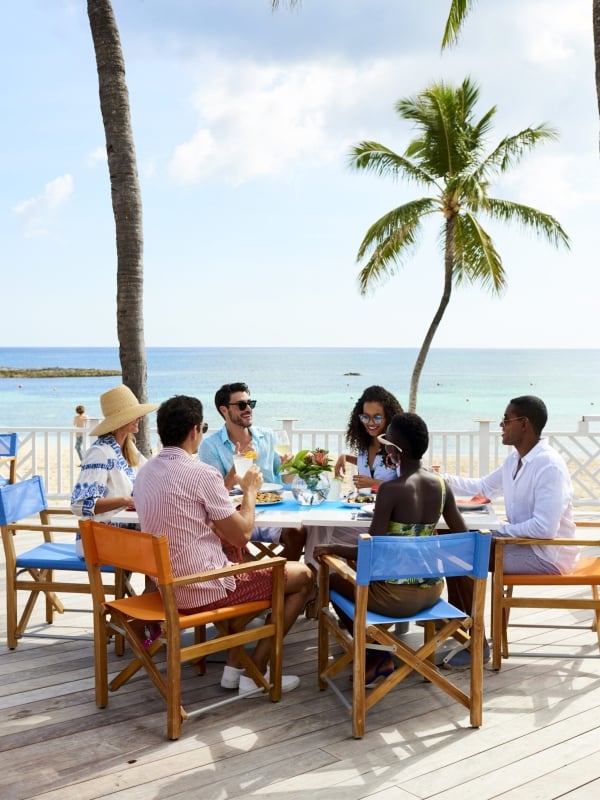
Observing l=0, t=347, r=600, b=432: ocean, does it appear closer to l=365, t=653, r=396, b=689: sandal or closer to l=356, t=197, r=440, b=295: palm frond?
l=356, t=197, r=440, b=295: palm frond

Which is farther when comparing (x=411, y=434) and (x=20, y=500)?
(x=20, y=500)

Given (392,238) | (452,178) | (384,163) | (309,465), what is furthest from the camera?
(384,163)

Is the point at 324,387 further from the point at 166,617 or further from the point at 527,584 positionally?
the point at 166,617

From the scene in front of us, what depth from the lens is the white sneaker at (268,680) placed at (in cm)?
327

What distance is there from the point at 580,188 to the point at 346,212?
16173 mm

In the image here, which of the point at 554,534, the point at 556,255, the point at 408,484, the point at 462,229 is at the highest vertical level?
the point at 556,255

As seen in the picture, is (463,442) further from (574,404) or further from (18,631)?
(18,631)

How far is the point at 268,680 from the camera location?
133 inches

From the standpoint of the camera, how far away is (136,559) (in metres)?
2.91

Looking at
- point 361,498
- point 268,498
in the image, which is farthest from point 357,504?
point 268,498

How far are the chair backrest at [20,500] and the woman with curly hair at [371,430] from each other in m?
1.62

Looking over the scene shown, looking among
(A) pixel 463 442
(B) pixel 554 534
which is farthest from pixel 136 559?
(A) pixel 463 442

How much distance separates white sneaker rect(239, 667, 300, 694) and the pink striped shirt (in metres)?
0.46

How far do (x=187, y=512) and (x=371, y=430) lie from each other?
1.57 meters
